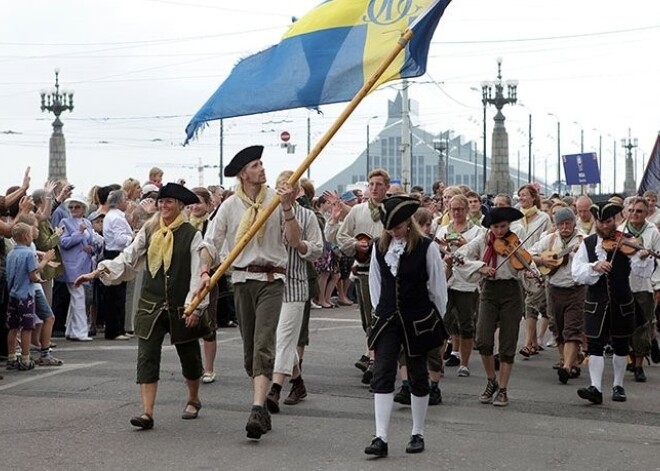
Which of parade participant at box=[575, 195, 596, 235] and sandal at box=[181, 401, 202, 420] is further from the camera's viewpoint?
parade participant at box=[575, 195, 596, 235]

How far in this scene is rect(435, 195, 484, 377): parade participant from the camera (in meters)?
11.6

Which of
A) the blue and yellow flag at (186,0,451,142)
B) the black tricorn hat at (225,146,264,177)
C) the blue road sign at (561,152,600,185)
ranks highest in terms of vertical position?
the blue road sign at (561,152,600,185)

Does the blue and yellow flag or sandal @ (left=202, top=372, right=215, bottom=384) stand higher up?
the blue and yellow flag

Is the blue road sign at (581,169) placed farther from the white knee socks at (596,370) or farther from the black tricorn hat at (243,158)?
the black tricorn hat at (243,158)

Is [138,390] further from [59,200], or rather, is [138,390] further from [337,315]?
[337,315]

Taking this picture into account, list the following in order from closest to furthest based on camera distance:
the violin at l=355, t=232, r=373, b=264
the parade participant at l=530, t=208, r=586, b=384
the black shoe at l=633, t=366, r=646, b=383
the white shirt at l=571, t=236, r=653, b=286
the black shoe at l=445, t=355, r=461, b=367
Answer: the white shirt at l=571, t=236, r=653, b=286 < the violin at l=355, t=232, r=373, b=264 < the black shoe at l=633, t=366, r=646, b=383 < the parade participant at l=530, t=208, r=586, b=384 < the black shoe at l=445, t=355, r=461, b=367

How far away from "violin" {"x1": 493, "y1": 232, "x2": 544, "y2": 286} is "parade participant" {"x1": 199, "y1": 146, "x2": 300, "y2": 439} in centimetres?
222

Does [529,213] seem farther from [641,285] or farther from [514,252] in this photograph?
[514,252]

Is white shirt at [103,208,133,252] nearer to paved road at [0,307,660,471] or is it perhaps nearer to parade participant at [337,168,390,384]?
paved road at [0,307,660,471]

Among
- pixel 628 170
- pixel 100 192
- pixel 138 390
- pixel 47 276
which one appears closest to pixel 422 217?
pixel 138 390

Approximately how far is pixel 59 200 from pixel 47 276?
1441 mm

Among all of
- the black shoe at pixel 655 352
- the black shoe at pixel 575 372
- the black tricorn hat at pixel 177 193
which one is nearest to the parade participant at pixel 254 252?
the black tricorn hat at pixel 177 193

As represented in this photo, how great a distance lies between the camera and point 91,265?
15477mm

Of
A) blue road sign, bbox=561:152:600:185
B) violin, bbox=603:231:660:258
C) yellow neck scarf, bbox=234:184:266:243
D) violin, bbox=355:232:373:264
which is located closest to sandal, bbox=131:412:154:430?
yellow neck scarf, bbox=234:184:266:243
